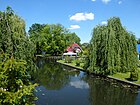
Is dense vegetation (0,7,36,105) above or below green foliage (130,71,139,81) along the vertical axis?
above

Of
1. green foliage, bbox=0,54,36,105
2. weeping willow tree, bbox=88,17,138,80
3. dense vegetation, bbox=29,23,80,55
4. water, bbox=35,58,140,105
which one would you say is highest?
dense vegetation, bbox=29,23,80,55

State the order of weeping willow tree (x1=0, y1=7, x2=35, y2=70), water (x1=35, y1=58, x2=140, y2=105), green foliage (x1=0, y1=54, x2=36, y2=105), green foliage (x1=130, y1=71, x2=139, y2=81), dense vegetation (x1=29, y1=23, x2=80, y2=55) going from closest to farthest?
green foliage (x1=0, y1=54, x2=36, y2=105) → weeping willow tree (x1=0, y1=7, x2=35, y2=70) → water (x1=35, y1=58, x2=140, y2=105) → green foliage (x1=130, y1=71, x2=139, y2=81) → dense vegetation (x1=29, y1=23, x2=80, y2=55)

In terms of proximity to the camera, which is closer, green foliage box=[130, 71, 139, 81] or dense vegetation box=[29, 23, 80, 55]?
green foliage box=[130, 71, 139, 81]

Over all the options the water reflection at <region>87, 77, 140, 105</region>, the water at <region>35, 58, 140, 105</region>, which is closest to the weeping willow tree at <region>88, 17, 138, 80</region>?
the water at <region>35, 58, 140, 105</region>

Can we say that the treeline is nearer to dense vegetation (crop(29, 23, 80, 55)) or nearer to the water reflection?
the water reflection

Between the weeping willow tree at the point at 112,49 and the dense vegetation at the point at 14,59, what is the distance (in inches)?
521

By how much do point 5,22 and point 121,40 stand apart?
17.7 meters

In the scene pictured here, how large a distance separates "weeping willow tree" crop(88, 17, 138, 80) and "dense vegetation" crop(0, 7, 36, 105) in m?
13.2

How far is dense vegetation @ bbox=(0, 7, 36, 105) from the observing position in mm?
7719

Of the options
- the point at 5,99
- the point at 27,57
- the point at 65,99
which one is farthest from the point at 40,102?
the point at 5,99

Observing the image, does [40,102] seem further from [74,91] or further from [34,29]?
[34,29]

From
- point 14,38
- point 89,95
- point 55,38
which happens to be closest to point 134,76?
point 89,95

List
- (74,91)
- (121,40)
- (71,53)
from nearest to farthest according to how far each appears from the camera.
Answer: (74,91) < (121,40) < (71,53)

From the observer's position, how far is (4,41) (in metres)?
16.2
